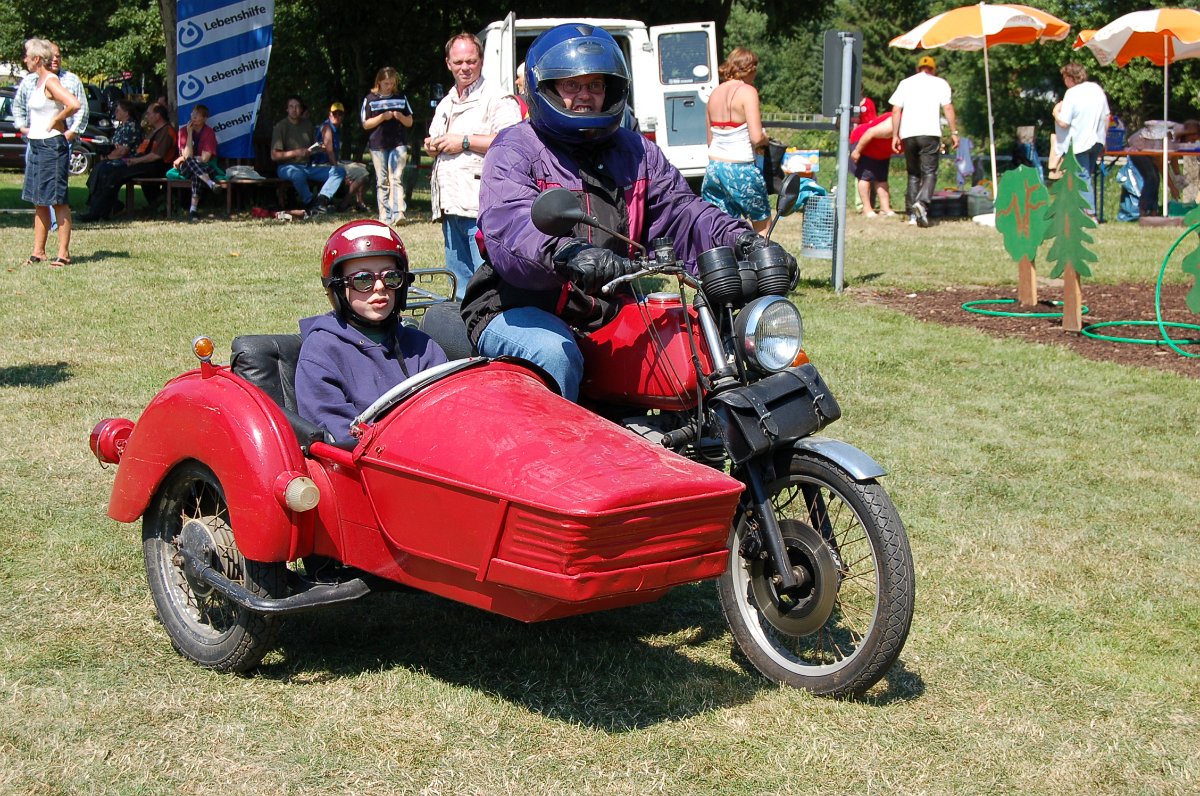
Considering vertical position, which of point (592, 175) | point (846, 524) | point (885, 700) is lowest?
point (885, 700)

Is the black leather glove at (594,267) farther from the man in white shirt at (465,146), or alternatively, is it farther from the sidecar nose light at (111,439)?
the man in white shirt at (465,146)

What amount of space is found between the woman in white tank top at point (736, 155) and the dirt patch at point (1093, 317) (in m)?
1.65

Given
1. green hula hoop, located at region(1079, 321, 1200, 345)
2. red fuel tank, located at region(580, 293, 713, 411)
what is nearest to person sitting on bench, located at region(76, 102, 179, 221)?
green hula hoop, located at region(1079, 321, 1200, 345)

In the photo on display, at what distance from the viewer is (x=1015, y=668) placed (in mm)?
4363

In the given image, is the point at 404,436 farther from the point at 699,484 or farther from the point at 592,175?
the point at 592,175

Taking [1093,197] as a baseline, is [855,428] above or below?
below

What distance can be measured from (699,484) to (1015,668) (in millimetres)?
1504

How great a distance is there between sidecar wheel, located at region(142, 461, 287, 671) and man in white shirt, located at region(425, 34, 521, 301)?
4.51 meters

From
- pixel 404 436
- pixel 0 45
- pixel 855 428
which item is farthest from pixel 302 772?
pixel 0 45

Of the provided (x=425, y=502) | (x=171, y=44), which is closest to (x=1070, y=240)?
(x=425, y=502)

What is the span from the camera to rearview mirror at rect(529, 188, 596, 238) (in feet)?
12.0

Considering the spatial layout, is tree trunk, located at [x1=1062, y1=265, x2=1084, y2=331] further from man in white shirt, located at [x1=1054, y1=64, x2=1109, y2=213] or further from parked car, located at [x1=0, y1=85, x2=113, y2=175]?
parked car, located at [x1=0, y1=85, x2=113, y2=175]

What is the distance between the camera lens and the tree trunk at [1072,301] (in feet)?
34.5

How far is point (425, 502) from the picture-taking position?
3693 mm
